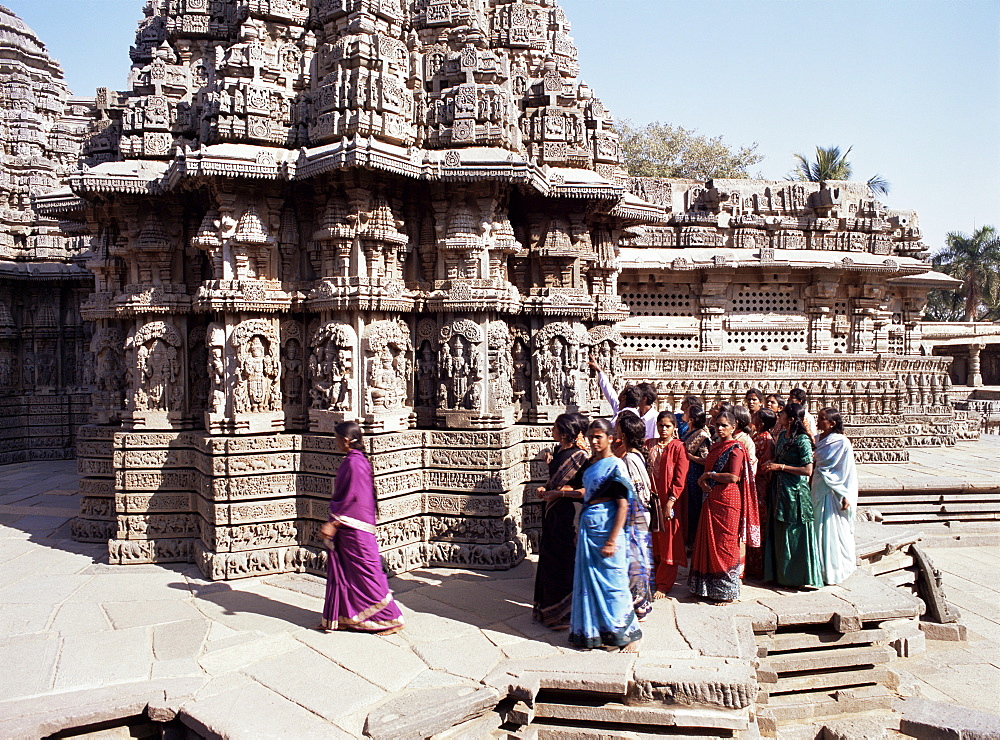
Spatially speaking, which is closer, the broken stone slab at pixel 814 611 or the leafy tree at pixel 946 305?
the broken stone slab at pixel 814 611

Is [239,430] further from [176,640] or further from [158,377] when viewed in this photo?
[176,640]

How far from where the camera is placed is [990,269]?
115 feet

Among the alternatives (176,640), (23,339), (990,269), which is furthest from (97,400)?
(990,269)

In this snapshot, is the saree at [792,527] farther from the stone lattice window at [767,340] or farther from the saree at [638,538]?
the stone lattice window at [767,340]

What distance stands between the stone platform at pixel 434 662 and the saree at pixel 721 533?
0.64 feet

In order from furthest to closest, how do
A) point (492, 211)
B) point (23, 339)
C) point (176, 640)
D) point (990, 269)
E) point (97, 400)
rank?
point (990, 269) → point (23, 339) → point (97, 400) → point (492, 211) → point (176, 640)

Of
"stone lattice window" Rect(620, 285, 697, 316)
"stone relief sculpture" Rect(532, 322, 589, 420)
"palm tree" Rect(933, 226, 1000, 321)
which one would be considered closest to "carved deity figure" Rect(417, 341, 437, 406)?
"stone relief sculpture" Rect(532, 322, 589, 420)

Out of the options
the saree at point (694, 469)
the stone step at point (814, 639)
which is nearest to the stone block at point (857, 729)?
the stone step at point (814, 639)

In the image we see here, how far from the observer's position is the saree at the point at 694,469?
5.79 meters

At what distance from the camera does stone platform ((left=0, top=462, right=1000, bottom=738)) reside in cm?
374

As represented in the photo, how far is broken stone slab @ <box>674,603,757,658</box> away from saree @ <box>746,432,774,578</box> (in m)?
→ 0.91

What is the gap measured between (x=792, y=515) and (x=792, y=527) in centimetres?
10

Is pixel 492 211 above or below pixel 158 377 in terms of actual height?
above

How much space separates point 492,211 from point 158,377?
3.50 metres
